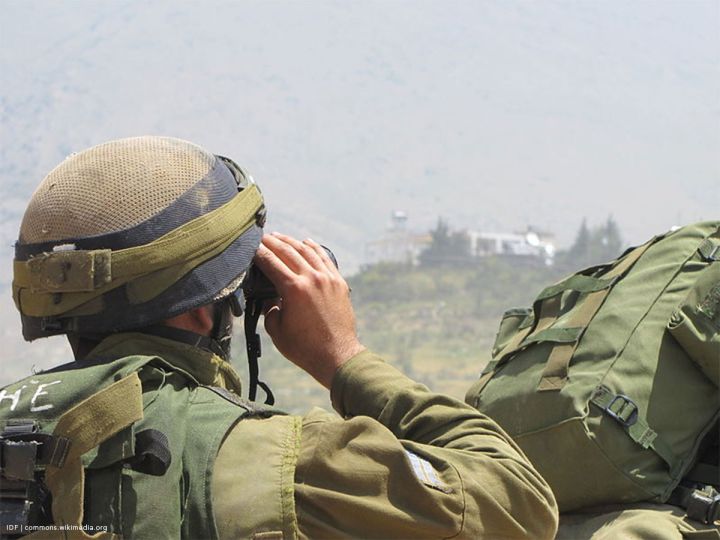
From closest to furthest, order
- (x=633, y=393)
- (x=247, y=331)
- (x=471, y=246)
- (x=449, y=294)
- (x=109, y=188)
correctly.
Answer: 1. (x=109, y=188)
2. (x=247, y=331)
3. (x=633, y=393)
4. (x=449, y=294)
5. (x=471, y=246)

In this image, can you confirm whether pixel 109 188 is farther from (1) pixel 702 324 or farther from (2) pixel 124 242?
(1) pixel 702 324

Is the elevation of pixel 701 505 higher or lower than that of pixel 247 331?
lower

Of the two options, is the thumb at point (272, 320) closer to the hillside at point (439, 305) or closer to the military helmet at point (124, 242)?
the military helmet at point (124, 242)

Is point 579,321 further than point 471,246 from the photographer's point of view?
No

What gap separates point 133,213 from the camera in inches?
86.4

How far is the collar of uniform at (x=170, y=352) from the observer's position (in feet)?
7.29

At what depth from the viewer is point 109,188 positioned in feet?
7.27

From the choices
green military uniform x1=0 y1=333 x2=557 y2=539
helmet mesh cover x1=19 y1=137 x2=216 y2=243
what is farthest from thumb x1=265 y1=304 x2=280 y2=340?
helmet mesh cover x1=19 y1=137 x2=216 y2=243

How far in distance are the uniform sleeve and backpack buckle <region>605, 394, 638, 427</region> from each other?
820 mm

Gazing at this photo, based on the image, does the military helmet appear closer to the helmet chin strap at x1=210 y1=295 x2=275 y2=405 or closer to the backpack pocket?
the helmet chin strap at x1=210 y1=295 x2=275 y2=405

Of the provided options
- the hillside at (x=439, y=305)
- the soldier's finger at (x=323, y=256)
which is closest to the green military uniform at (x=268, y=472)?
the soldier's finger at (x=323, y=256)

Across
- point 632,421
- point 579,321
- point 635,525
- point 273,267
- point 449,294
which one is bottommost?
point 449,294

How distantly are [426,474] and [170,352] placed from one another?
0.61 m

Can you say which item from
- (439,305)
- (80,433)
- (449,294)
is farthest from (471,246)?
(80,433)
